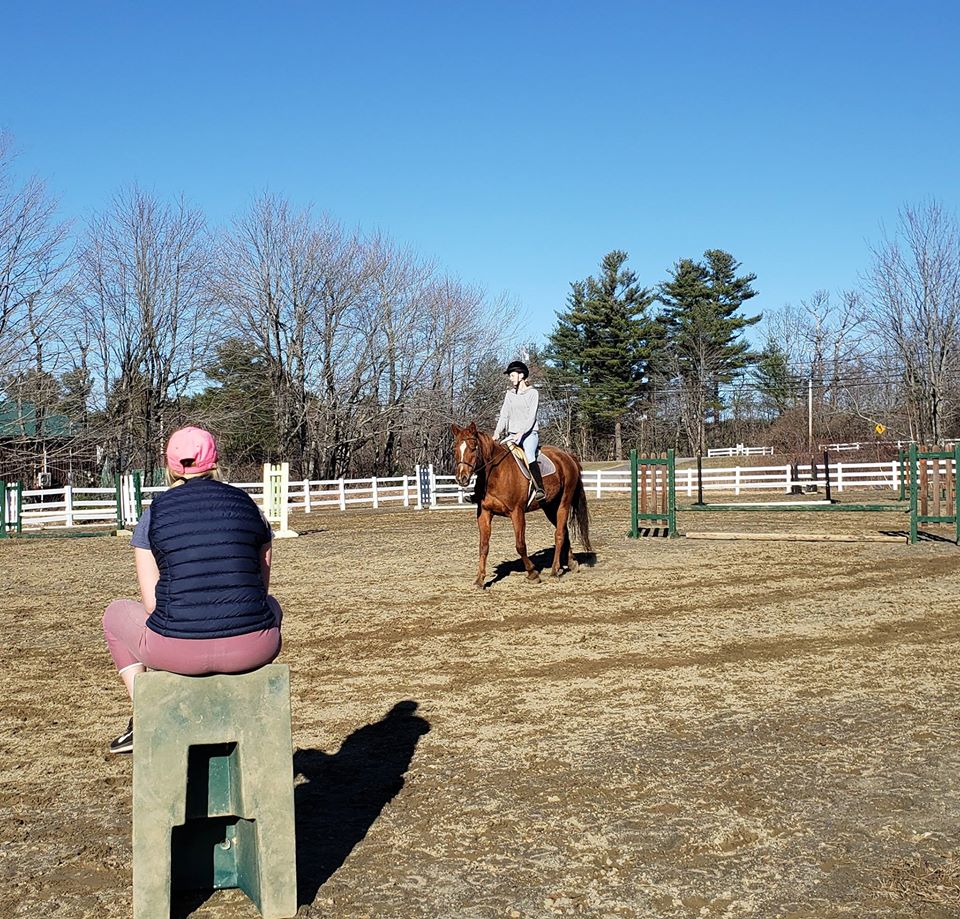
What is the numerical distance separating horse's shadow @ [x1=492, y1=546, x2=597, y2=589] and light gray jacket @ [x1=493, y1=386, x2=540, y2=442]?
184cm

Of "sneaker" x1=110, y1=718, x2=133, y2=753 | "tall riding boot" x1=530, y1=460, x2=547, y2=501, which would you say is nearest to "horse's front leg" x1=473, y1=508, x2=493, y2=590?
"tall riding boot" x1=530, y1=460, x2=547, y2=501

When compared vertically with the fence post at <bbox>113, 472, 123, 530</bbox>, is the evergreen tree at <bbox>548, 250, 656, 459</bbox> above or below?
above

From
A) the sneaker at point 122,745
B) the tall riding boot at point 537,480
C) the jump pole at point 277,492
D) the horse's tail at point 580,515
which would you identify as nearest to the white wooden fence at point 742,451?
the jump pole at point 277,492

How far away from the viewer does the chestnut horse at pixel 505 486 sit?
1120 cm

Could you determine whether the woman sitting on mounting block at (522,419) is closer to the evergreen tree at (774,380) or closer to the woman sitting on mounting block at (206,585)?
the woman sitting on mounting block at (206,585)

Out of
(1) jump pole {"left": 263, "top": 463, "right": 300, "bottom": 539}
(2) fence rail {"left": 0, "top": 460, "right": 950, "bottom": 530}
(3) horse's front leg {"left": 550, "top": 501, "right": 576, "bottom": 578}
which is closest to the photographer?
(3) horse's front leg {"left": 550, "top": 501, "right": 576, "bottom": 578}

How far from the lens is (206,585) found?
3.42 meters

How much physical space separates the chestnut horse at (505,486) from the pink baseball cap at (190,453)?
7.16m

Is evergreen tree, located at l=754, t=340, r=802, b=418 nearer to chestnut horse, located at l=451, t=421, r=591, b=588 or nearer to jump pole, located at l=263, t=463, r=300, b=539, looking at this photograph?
jump pole, located at l=263, t=463, r=300, b=539

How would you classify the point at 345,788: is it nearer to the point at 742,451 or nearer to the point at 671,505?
the point at 671,505

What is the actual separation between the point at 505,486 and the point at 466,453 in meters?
0.80

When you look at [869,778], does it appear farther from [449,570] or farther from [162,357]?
[162,357]

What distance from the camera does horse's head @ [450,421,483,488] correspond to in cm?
1102

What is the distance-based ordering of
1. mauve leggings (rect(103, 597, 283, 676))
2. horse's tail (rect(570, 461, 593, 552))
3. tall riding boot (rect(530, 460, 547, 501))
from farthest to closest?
horse's tail (rect(570, 461, 593, 552)) < tall riding boot (rect(530, 460, 547, 501)) < mauve leggings (rect(103, 597, 283, 676))
